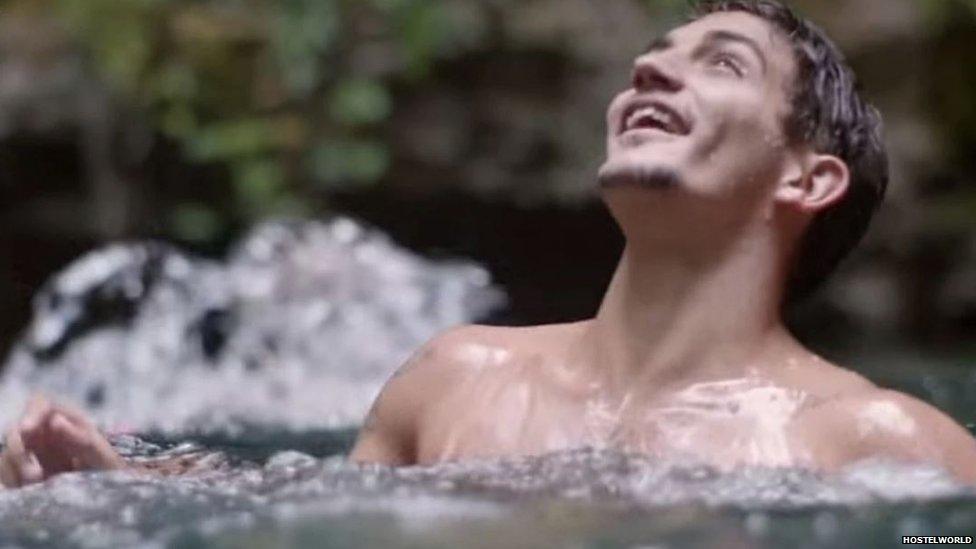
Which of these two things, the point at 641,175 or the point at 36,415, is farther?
the point at 641,175

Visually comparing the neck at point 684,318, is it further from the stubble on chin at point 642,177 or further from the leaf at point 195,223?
the leaf at point 195,223

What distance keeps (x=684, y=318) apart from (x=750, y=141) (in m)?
0.18

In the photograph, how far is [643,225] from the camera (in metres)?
1.89

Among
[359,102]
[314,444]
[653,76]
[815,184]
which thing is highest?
[359,102]

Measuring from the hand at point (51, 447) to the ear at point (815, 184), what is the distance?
68 centimetres

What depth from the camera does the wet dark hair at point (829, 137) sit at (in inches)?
78.4

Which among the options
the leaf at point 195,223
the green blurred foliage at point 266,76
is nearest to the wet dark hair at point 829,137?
the green blurred foliage at point 266,76

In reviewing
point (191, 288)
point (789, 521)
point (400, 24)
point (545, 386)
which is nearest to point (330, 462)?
point (545, 386)

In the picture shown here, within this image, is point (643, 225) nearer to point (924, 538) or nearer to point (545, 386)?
point (545, 386)

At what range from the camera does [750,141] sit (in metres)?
1.94

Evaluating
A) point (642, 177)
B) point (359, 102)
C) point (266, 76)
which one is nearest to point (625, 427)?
point (642, 177)

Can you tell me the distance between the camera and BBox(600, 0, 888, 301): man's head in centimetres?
189

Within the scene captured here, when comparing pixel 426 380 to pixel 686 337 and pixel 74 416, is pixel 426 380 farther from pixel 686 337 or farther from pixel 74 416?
pixel 74 416

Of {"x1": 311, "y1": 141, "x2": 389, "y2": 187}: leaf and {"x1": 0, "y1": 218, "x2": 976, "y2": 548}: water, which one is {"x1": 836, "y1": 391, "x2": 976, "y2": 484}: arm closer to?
{"x1": 0, "y1": 218, "x2": 976, "y2": 548}: water
